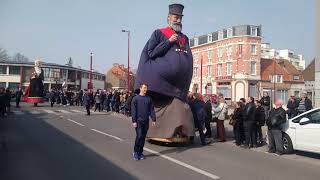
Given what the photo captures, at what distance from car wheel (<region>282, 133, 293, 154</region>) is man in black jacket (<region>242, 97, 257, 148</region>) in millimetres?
1095

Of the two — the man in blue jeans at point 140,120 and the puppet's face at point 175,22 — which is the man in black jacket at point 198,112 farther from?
the man in blue jeans at point 140,120

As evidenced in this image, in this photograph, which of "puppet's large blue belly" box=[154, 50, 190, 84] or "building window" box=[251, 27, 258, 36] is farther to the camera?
"building window" box=[251, 27, 258, 36]

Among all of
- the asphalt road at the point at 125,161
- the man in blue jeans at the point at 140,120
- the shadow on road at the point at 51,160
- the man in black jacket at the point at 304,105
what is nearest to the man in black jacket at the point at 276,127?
the asphalt road at the point at 125,161

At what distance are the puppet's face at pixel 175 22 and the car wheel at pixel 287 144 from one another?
15.2 feet

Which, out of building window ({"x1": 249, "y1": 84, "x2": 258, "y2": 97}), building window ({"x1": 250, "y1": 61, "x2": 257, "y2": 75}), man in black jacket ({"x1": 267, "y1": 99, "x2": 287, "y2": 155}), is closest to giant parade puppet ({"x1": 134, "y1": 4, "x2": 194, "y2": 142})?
man in black jacket ({"x1": 267, "y1": 99, "x2": 287, "y2": 155})

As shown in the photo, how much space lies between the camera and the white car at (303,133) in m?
11.5

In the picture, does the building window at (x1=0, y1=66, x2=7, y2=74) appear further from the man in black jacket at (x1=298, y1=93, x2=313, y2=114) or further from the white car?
the white car

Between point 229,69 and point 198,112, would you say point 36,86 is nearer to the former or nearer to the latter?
point 198,112

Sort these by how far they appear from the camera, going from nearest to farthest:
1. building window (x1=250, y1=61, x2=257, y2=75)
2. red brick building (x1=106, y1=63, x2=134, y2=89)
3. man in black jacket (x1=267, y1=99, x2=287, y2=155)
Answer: man in black jacket (x1=267, y1=99, x2=287, y2=155), building window (x1=250, y1=61, x2=257, y2=75), red brick building (x1=106, y1=63, x2=134, y2=89)

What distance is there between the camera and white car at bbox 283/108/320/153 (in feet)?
37.8

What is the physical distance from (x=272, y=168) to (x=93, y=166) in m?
4.16

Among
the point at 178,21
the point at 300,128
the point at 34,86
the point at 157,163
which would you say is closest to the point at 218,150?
the point at 300,128

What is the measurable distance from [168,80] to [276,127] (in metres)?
3.53

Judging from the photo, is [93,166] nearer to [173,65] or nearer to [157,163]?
[157,163]
